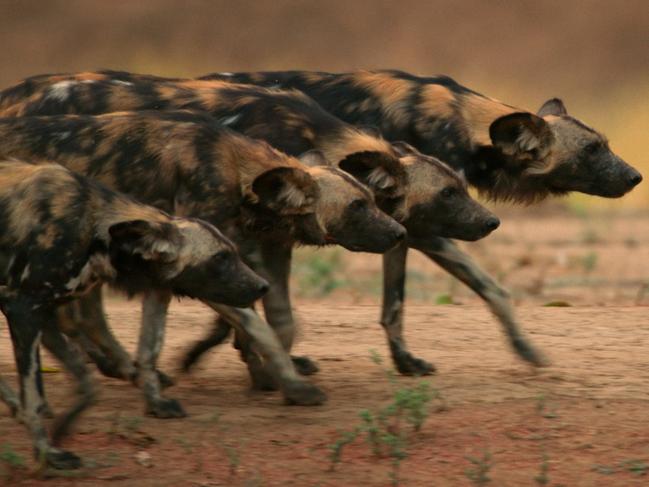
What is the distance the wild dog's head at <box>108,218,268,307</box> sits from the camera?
16.7 ft

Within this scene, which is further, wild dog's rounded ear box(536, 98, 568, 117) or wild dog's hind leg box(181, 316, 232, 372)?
wild dog's rounded ear box(536, 98, 568, 117)

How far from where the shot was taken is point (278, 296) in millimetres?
5969

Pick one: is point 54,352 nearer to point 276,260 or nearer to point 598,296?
point 276,260

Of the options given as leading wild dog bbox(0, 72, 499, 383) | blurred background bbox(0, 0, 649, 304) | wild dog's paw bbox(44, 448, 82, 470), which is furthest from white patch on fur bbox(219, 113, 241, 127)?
blurred background bbox(0, 0, 649, 304)

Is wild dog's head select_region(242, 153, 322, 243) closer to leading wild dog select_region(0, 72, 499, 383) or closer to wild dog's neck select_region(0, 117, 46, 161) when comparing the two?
leading wild dog select_region(0, 72, 499, 383)

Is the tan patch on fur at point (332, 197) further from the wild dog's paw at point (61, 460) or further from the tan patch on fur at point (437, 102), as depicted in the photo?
the wild dog's paw at point (61, 460)

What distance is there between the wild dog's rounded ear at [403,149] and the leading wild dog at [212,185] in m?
0.52

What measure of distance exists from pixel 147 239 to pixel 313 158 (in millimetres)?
1134

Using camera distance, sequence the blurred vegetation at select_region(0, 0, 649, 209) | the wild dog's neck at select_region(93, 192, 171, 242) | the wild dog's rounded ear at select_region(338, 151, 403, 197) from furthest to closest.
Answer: the blurred vegetation at select_region(0, 0, 649, 209)
the wild dog's rounded ear at select_region(338, 151, 403, 197)
the wild dog's neck at select_region(93, 192, 171, 242)

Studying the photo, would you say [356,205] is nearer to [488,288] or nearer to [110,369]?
[488,288]

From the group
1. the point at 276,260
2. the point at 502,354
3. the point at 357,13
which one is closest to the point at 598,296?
the point at 502,354

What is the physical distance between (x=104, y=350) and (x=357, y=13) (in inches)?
649

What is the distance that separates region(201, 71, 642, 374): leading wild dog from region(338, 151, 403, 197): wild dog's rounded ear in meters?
0.38

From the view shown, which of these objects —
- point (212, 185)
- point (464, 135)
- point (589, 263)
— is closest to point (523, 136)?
point (464, 135)
